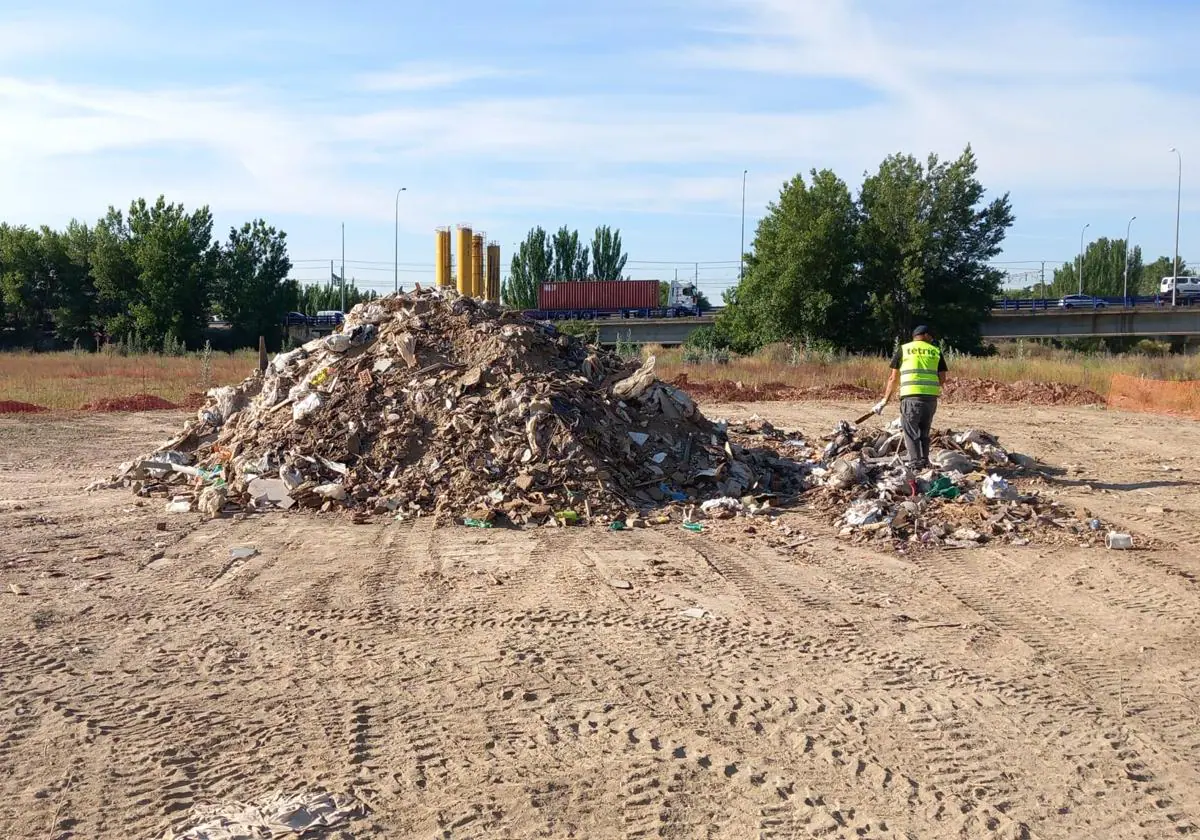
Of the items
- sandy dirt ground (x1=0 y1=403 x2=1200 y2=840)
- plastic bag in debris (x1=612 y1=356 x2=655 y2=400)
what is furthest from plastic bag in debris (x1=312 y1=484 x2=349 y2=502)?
plastic bag in debris (x1=612 y1=356 x2=655 y2=400)

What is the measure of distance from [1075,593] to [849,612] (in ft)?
5.97

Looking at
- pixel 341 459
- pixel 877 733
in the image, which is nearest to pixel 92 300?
pixel 341 459

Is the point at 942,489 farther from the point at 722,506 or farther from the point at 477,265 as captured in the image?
the point at 477,265

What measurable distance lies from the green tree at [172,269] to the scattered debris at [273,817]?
1946 inches

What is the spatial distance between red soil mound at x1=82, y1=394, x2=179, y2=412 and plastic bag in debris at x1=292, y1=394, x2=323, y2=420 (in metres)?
12.2

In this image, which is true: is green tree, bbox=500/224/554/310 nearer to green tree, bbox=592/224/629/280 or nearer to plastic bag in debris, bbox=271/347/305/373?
green tree, bbox=592/224/629/280

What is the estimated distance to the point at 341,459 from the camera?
33.7ft

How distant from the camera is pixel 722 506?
9.94 metres

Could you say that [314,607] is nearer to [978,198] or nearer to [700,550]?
[700,550]

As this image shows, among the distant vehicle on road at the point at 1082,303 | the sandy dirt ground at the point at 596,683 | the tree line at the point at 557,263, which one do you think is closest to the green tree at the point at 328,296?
the tree line at the point at 557,263

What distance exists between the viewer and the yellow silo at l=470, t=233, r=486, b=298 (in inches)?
572

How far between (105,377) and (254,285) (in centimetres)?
2429

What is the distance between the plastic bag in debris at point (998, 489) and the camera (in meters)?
9.73

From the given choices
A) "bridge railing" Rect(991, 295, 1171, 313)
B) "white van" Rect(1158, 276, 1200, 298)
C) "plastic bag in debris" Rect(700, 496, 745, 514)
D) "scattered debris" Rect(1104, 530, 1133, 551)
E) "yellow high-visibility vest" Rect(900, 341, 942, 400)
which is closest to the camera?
"scattered debris" Rect(1104, 530, 1133, 551)
